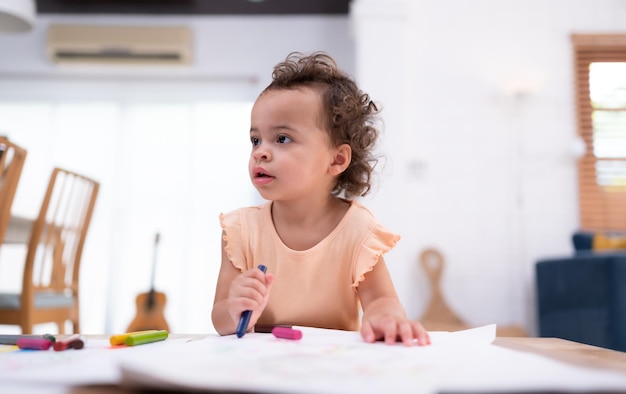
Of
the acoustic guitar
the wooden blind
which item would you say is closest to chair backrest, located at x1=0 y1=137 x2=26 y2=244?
the acoustic guitar

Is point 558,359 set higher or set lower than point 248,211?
lower

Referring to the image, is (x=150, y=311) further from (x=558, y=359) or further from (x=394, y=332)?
(x=558, y=359)

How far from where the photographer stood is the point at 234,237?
982 millimetres

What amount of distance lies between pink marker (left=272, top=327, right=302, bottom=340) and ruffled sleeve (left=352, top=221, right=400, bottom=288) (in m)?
0.32

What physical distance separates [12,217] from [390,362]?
2032mm

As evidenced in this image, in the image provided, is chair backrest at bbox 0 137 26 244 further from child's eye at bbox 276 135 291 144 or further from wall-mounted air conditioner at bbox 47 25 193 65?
wall-mounted air conditioner at bbox 47 25 193 65

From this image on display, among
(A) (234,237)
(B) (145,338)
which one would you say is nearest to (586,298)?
(A) (234,237)

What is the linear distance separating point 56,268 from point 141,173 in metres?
2.02

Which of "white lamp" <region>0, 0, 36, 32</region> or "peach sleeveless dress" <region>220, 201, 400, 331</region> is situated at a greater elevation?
"white lamp" <region>0, 0, 36, 32</region>

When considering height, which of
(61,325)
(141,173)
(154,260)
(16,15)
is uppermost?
(16,15)

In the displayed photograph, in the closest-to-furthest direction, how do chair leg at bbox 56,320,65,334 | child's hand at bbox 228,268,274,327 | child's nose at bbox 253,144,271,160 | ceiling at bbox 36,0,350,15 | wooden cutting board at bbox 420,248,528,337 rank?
1. child's hand at bbox 228,268,274,327
2. child's nose at bbox 253,144,271,160
3. chair leg at bbox 56,320,65,334
4. wooden cutting board at bbox 420,248,528,337
5. ceiling at bbox 36,0,350,15

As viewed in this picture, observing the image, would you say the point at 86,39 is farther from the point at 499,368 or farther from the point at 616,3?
the point at 499,368

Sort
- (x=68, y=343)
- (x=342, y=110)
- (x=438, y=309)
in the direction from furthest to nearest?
1. (x=438, y=309)
2. (x=342, y=110)
3. (x=68, y=343)

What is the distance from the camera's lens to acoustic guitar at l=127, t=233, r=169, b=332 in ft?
11.7
